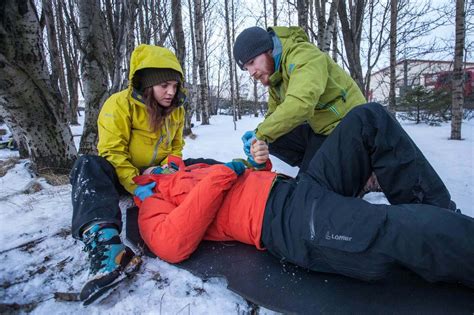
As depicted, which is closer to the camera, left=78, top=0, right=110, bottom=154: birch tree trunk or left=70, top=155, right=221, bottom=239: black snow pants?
left=70, top=155, right=221, bottom=239: black snow pants

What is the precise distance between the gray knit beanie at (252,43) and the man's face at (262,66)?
5cm

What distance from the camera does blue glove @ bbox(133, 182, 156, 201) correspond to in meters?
1.83

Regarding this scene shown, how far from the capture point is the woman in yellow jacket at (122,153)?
1398mm

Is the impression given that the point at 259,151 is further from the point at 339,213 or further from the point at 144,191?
the point at 144,191

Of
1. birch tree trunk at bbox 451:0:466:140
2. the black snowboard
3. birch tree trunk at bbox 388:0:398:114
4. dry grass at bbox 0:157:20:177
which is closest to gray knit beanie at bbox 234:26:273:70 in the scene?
the black snowboard

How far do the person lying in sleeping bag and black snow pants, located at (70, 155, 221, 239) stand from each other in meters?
0.19

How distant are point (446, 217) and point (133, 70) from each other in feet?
6.98

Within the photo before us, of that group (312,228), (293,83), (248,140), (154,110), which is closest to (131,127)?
(154,110)

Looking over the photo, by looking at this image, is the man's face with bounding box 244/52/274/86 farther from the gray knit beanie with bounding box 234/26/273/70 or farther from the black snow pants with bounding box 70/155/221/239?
the black snow pants with bounding box 70/155/221/239

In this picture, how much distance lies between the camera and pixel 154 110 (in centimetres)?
222

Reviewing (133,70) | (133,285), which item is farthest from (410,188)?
(133,70)

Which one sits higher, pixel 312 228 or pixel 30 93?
pixel 30 93

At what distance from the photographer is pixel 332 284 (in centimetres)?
128

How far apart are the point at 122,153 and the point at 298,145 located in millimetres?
1579
